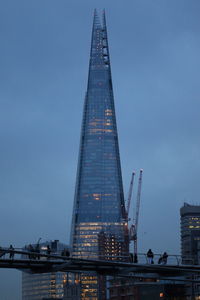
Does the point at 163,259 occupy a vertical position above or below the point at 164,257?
below

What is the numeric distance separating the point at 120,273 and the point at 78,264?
682 centimetres

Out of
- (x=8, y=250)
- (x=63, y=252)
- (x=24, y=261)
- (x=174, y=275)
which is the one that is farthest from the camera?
(x=174, y=275)

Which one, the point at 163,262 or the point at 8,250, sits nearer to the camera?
the point at 8,250

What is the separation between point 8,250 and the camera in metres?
63.9

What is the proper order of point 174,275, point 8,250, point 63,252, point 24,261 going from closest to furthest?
point 8,250, point 24,261, point 63,252, point 174,275

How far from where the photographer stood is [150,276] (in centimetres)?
8100

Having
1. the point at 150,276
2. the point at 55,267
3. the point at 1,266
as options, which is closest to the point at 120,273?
the point at 150,276

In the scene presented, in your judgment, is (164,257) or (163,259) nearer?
(164,257)

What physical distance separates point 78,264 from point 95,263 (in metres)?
2.01

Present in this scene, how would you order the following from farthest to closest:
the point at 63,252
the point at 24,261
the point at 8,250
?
the point at 63,252
the point at 24,261
the point at 8,250

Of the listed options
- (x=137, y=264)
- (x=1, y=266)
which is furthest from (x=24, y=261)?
(x=137, y=264)

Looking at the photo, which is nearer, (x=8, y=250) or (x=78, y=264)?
(x=8, y=250)

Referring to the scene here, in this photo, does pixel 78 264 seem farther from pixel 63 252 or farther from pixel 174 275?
pixel 174 275

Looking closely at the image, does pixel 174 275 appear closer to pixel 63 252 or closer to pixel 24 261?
pixel 63 252
